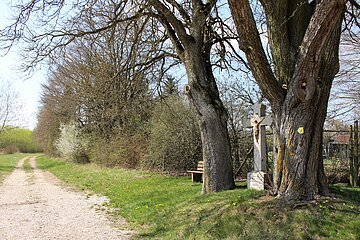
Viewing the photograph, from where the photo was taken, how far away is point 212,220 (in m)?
6.73

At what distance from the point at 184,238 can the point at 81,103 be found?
72.7 feet

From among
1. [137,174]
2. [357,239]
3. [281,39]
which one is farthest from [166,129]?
[357,239]

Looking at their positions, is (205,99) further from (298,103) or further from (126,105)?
(126,105)

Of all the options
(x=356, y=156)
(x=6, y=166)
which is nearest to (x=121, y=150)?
(x=356, y=156)

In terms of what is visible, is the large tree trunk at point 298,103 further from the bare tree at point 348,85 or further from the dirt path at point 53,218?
the bare tree at point 348,85

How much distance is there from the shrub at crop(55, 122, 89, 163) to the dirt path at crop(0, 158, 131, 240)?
14.2 m

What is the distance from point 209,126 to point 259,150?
1454 millimetres

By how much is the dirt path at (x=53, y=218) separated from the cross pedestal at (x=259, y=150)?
3623 mm

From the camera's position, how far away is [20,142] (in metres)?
58.6

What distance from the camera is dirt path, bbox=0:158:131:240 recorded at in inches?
270

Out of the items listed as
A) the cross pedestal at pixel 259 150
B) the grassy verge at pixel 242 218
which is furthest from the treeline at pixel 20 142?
the grassy verge at pixel 242 218

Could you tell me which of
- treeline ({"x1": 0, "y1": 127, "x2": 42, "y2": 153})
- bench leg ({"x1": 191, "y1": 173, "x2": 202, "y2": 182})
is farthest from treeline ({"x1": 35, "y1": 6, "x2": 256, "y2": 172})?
treeline ({"x1": 0, "y1": 127, "x2": 42, "y2": 153})

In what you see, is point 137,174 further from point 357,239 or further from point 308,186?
point 357,239

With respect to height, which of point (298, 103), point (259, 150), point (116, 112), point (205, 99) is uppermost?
point (116, 112)
